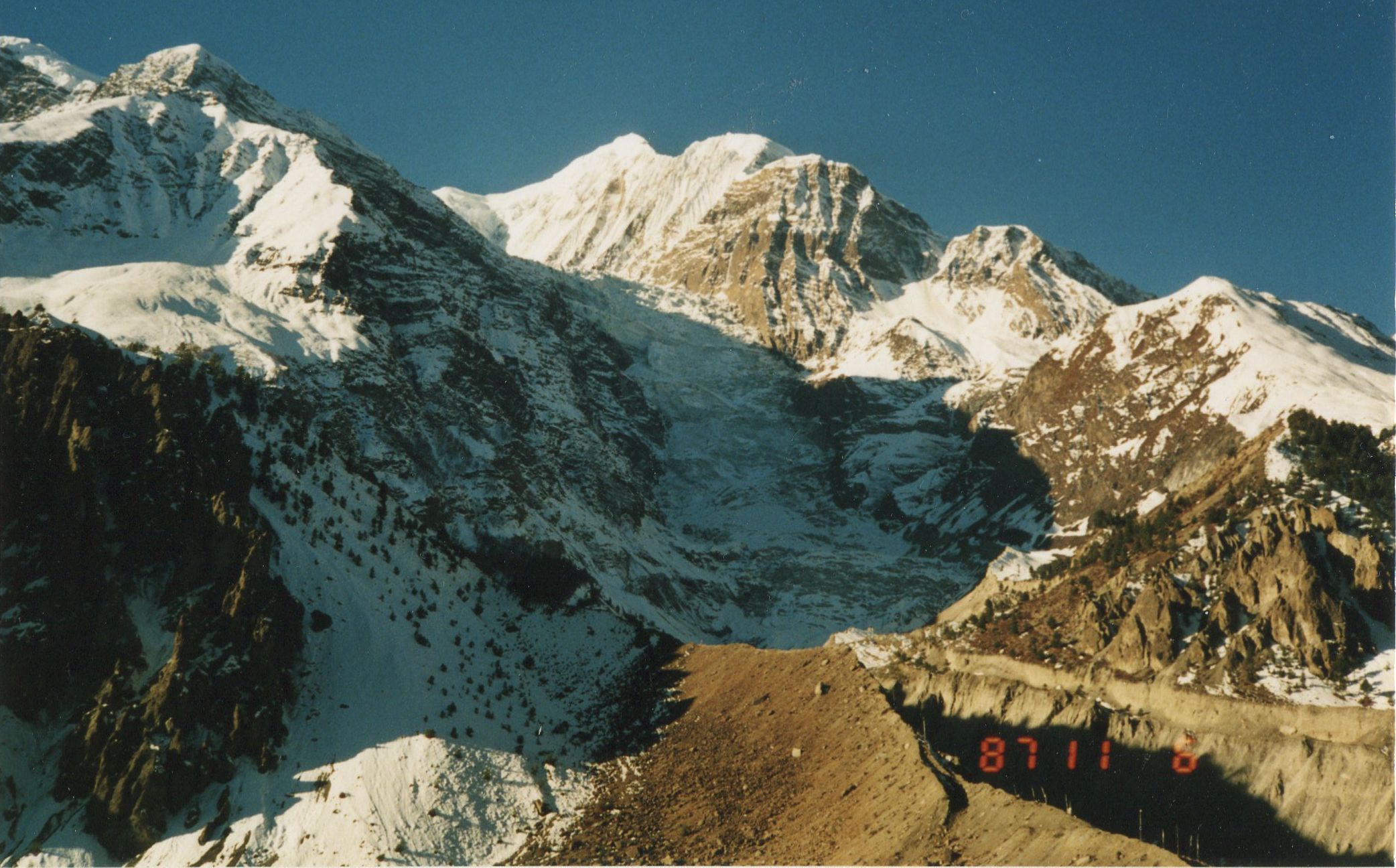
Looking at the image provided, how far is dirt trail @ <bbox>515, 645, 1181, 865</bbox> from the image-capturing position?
89.4 feet

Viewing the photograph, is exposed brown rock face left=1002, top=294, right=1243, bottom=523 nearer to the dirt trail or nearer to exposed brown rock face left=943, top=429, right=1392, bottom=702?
exposed brown rock face left=943, top=429, right=1392, bottom=702

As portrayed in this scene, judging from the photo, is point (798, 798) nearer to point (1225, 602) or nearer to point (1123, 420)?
point (1225, 602)

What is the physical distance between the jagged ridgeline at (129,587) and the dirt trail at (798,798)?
13411 millimetres

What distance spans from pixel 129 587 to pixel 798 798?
2948 cm

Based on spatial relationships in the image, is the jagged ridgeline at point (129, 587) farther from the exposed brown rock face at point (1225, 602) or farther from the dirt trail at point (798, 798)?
the exposed brown rock face at point (1225, 602)

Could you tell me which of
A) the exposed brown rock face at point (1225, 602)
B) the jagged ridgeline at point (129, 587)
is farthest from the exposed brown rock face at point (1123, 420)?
the jagged ridgeline at point (129, 587)

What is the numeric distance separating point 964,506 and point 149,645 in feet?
467

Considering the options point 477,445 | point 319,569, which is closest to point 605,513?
point 477,445

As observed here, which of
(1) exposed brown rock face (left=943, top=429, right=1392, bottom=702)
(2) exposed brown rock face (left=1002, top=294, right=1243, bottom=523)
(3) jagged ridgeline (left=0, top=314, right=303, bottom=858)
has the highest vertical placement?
(2) exposed brown rock face (left=1002, top=294, right=1243, bottom=523)

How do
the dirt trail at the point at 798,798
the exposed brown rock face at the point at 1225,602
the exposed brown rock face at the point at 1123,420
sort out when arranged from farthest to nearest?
the exposed brown rock face at the point at 1123,420 → the exposed brown rock face at the point at 1225,602 → the dirt trail at the point at 798,798

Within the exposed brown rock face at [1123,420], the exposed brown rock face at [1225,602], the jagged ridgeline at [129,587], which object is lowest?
the jagged ridgeline at [129,587]

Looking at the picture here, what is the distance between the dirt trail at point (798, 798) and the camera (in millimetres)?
27250

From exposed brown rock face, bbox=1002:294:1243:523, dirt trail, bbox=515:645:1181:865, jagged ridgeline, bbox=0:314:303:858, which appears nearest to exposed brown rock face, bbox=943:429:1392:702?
dirt trail, bbox=515:645:1181:865

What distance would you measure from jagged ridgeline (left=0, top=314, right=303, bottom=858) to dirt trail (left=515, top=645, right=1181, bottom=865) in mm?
13411
